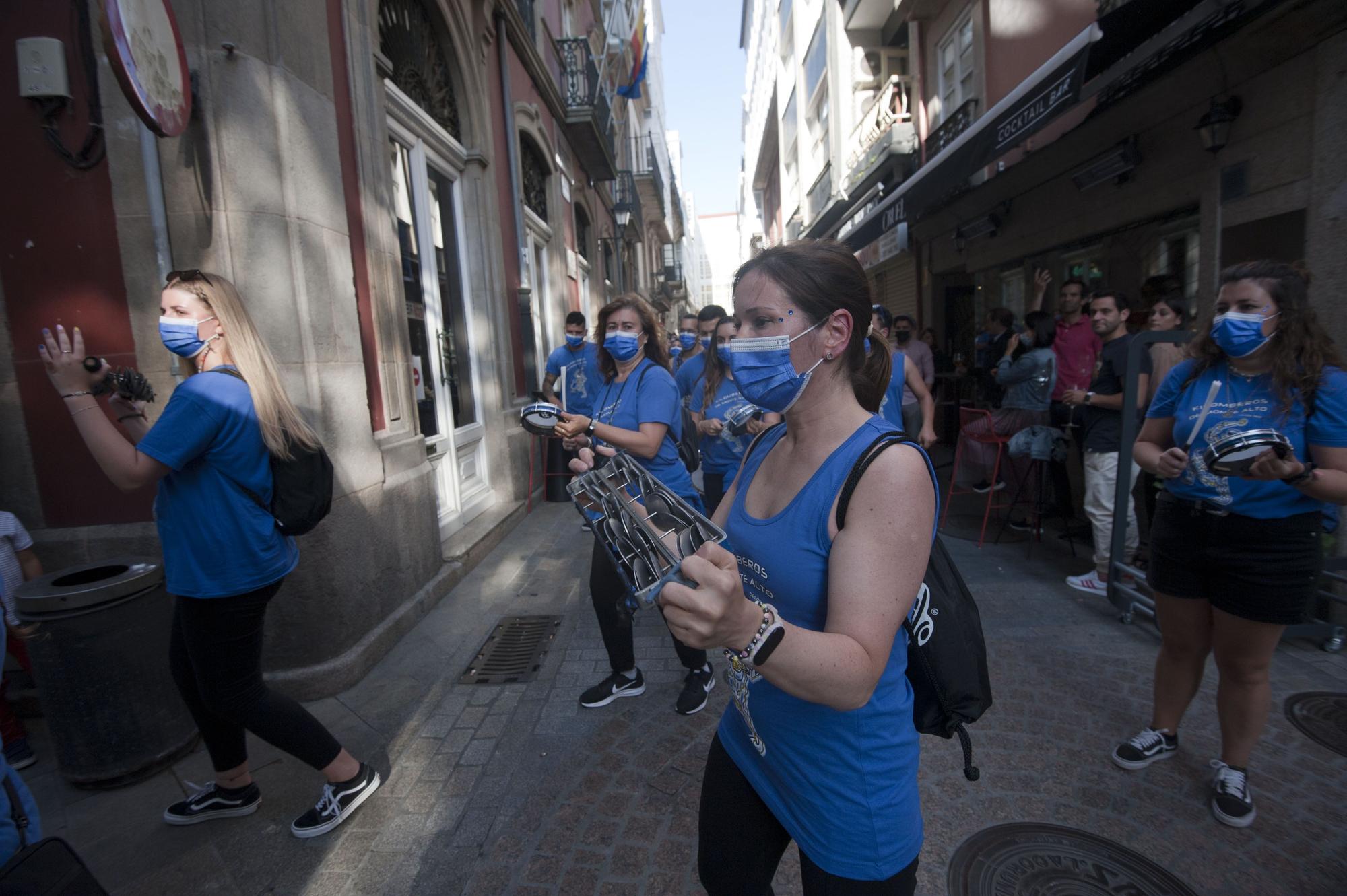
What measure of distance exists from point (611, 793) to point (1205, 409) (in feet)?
9.21

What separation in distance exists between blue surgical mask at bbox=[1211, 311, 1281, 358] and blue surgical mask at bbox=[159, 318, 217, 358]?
3.69 metres

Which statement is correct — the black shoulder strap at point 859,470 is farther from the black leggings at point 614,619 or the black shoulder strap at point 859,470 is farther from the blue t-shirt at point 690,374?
the blue t-shirt at point 690,374

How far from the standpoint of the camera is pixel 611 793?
9.16ft

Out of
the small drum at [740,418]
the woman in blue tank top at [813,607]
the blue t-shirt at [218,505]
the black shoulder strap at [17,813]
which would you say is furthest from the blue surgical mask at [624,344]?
the black shoulder strap at [17,813]

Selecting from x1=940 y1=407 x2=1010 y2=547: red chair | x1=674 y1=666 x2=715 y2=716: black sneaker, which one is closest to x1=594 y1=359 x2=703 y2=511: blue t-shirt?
x1=674 y1=666 x2=715 y2=716: black sneaker

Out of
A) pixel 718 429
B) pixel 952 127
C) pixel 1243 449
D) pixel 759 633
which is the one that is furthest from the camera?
pixel 952 127

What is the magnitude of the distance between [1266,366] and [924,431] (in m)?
3.13

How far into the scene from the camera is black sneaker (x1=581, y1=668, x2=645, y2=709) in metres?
3.49

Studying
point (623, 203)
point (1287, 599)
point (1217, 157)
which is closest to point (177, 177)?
point (1287, 599)

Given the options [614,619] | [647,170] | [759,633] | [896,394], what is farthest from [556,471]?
[647,170]

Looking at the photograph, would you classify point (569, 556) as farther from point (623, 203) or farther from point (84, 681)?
point (623, 203)

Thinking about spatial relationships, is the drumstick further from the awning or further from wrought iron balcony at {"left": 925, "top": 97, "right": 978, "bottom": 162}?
wrought iron balcony at {"left": 925, "top": 97, "right": 978, "bottom": 162}

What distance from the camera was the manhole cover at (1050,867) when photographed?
2.24m

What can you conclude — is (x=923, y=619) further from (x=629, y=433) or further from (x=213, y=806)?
(x=213, y=806)
